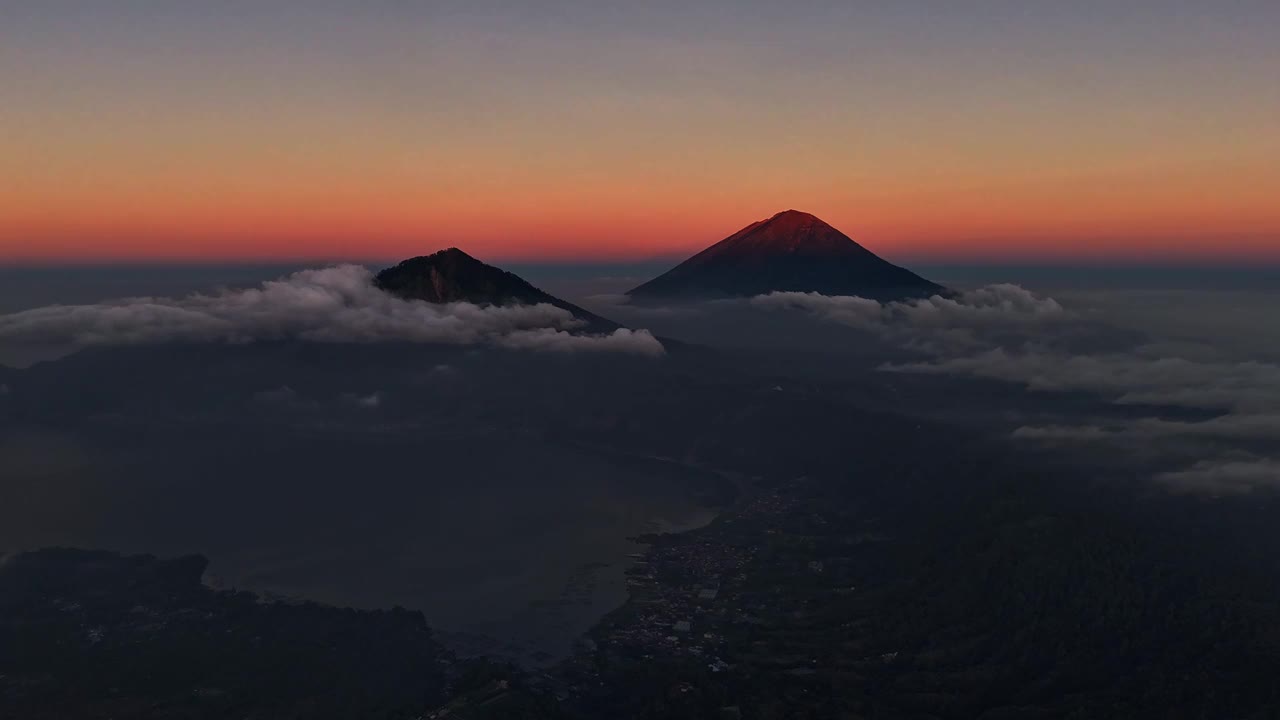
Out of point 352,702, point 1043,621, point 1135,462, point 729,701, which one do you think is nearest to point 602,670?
point 729,701

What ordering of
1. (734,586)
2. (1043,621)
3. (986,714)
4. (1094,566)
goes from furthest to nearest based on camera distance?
(734,586) → (1094,566) → (1043,621) → (986,714)

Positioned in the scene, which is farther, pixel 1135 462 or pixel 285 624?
pixel 1135 462

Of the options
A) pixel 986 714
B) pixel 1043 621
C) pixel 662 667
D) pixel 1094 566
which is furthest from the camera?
pixel 1094 566

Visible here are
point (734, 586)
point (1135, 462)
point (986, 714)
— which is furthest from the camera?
point (1135, 462)

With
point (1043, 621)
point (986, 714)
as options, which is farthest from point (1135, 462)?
point (986, 714)

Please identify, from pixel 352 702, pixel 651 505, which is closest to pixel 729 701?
pixel 352 702

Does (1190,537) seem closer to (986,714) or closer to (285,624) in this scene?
(986,714)

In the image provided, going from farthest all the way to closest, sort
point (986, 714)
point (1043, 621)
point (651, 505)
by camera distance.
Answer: point (651, 505), point (1043, 621), point (986, 714)

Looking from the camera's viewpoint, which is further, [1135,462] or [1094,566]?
[1135,462]

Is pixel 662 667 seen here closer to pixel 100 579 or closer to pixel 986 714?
pixel 986 714
